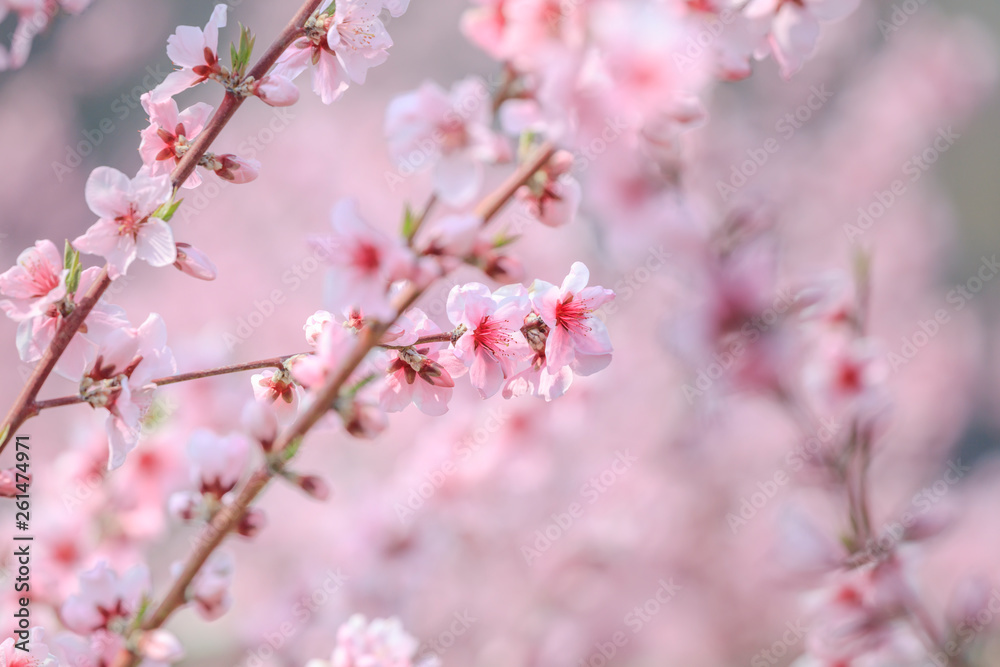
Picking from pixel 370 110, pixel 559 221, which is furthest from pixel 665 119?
pixel 370 110

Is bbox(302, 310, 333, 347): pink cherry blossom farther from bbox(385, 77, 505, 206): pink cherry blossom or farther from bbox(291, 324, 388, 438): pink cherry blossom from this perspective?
bbox(385, 77, 505, 206): pink cherry blossom

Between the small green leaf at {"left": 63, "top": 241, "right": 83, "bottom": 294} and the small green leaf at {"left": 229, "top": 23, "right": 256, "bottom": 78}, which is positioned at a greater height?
the small green leaf at {"left": 229, "top": 23, "right": 256, "bottom": 78}

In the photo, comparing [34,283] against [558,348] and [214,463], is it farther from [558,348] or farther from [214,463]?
[558,348]

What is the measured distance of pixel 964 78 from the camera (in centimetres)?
264

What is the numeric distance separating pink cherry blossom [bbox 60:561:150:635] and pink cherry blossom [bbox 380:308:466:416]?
0.32 metres

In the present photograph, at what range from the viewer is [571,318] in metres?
0.61

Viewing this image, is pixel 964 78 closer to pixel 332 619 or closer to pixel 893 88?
pixel 893 88

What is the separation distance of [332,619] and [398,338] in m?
1.20

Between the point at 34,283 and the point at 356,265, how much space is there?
0.32 metres

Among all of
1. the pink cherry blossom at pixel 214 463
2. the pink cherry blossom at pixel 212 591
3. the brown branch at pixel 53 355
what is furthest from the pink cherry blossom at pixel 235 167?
the pink cherry blossom at pixel 212 591

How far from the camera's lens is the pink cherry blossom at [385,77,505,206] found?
0.50m

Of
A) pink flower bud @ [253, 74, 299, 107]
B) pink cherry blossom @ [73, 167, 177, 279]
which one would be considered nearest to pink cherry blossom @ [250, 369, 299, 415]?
pink cherry blossom @ [73, 167, 177, 279]

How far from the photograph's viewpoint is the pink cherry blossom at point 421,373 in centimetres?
60

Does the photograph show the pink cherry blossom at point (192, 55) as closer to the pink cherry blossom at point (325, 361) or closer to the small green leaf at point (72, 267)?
the small green leaf at point (72, 267)
